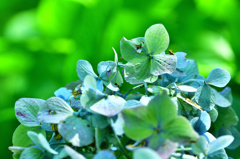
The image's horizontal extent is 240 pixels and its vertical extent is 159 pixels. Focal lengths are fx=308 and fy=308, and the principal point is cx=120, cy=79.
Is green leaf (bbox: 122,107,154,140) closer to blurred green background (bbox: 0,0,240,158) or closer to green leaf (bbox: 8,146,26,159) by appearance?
green leaf (bbox: 8,146,26,159)

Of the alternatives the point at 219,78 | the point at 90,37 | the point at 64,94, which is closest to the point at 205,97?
the point at 219,78

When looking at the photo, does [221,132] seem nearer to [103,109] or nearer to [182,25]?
[103,109]

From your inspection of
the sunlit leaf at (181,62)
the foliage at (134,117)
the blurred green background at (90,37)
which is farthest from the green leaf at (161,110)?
the blurred green background at (90,37)

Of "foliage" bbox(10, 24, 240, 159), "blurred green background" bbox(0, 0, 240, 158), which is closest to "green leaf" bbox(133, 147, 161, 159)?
"foliage" bbox(10, 24, 240, 159)

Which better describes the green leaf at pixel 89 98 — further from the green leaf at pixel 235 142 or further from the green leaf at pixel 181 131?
the green leaf at pixel 235 142

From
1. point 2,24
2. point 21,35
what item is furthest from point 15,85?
point 2,24
